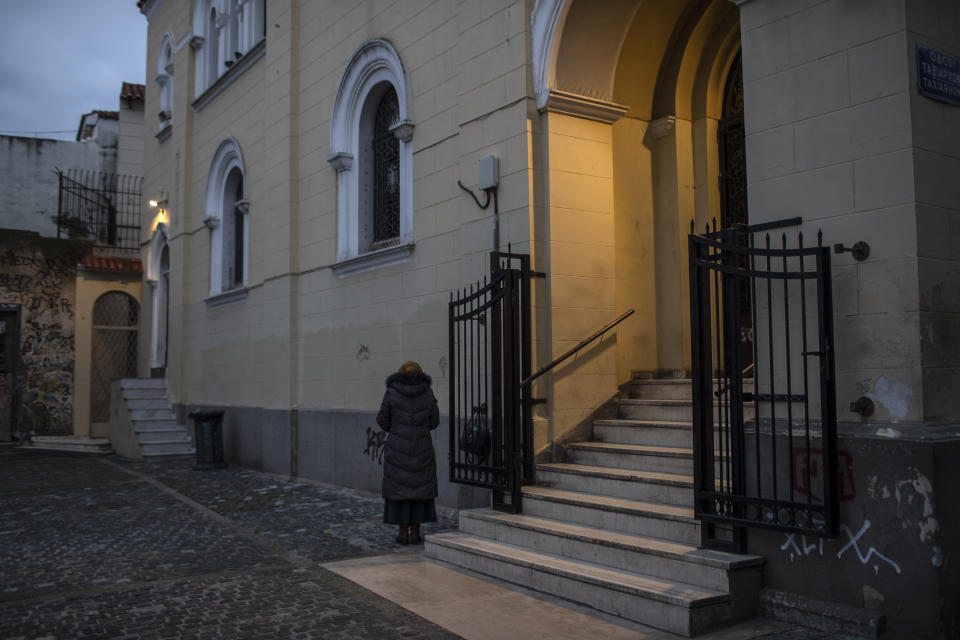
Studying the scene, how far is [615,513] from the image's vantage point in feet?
19.5

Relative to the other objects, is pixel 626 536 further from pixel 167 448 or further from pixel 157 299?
pixel 157 299

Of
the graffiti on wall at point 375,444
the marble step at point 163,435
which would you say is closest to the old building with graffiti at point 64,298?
the marble step at point 163,435

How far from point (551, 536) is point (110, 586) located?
3181 millimetres

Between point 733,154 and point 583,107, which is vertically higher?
point 583,107

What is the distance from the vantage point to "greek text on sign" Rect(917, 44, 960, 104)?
4625 mm

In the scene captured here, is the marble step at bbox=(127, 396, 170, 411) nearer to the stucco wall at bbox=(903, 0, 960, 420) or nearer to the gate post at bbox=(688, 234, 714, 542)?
the gate post at bbox=(688, 234, 714, 542)

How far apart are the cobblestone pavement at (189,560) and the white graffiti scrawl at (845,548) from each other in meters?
2.13

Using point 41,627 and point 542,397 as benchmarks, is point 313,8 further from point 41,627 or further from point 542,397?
point 41,627

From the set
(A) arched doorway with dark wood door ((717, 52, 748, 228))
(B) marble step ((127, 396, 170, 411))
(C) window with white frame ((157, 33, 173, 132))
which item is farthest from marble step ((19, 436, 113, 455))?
(A) arched doorway with dark wood door ((717, 52, 748, 228))

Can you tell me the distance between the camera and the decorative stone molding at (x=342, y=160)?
10711 millimetres

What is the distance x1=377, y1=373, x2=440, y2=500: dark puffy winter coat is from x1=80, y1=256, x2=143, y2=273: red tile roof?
13.8 metres

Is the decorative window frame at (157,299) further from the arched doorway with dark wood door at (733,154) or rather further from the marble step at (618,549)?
the arched doorway with dark wood door at (733,154)

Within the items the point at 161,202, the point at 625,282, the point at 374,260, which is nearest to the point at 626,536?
the point at 625,282

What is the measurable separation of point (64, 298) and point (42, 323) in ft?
2.37
